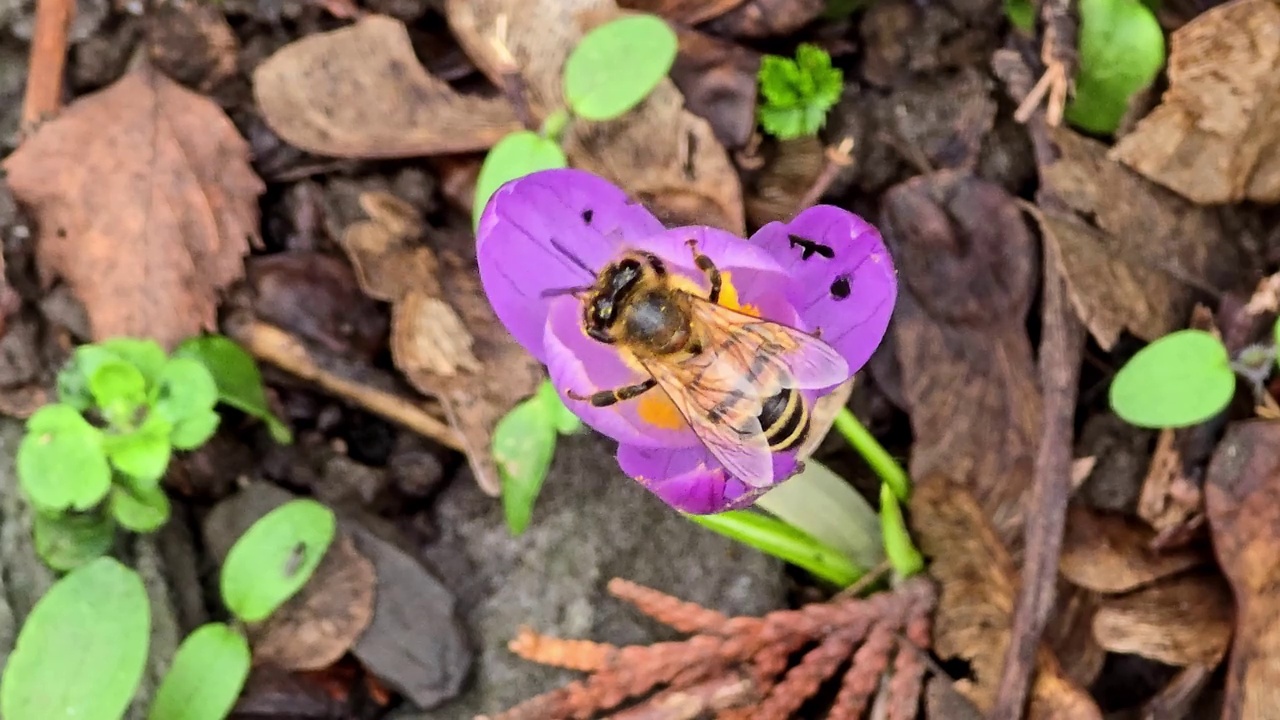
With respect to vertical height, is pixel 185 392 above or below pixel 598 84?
below

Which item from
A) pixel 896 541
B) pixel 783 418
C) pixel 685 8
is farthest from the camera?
pixel 685 8

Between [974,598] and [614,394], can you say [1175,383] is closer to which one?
[974,598]

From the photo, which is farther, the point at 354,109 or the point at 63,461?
the point at 354,109

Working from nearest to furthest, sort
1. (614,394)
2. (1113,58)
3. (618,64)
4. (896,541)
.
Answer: (614,394)
(896,541)
(618,64)
(1113,58)

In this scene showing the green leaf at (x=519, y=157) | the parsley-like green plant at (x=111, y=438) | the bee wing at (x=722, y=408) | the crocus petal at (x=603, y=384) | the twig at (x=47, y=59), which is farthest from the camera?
the twig at (x=47, y=59)

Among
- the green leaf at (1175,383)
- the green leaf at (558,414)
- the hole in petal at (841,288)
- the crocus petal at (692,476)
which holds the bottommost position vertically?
the green leaf at (558,414)

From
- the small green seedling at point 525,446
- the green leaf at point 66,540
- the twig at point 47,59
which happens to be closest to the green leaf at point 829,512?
the small green seedling at point 525,446

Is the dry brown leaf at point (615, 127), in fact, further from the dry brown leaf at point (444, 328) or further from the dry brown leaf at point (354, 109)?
the dry brown leaf at point (444, 328)

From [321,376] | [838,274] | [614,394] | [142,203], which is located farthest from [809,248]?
[142,203]

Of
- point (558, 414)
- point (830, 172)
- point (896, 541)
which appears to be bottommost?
point (896, 541)
